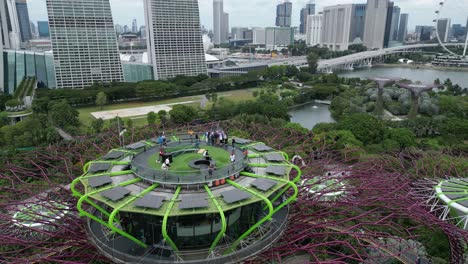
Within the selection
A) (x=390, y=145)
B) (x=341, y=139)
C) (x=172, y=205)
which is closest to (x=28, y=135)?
(x=172, y=205)

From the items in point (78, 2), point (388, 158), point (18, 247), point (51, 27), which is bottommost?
point (18, 247)

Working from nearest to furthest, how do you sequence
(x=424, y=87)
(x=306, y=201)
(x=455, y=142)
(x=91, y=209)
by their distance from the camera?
1. (x=91, y=209)
2. (x=306, y=201)
3. (x=455, y=142)
4. (x=424, y=87)

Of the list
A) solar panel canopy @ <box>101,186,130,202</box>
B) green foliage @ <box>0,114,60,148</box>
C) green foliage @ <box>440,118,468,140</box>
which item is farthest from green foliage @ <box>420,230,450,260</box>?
green foliage @ <box>0,114,60,148</box>

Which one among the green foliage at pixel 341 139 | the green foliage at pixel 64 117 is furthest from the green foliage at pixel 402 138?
the green foliage at pixel 64 117

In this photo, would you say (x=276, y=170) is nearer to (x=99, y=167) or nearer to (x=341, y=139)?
(x=99, y=167)

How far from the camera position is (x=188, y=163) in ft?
102

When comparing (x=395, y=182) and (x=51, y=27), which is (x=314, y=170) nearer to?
(x=395, y=182)

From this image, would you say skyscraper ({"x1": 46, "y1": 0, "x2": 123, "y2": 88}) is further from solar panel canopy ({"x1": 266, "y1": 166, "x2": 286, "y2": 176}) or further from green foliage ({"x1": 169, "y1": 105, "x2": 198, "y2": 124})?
solar panel canopy ({"x1": 266, "y1": 166, "x2": 286, "y2": 176})

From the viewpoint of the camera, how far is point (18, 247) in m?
35.9

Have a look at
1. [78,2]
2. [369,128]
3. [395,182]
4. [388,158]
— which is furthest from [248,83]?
[395,182]

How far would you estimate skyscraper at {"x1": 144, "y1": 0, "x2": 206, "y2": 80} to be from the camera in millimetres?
146500

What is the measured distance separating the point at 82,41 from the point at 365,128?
118 meters

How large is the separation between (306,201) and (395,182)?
12742 millimetres

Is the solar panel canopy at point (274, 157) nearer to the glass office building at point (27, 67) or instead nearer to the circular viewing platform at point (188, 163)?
the circular viewing platform at point (188, 163)
